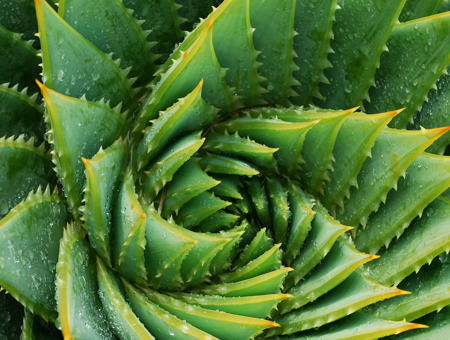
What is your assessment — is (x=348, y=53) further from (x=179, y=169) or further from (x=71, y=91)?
(x=71, y=91)

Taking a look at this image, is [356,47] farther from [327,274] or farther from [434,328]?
[434,328]

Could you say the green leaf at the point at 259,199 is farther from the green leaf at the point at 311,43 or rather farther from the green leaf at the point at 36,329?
the green leaf at the point at 36,329

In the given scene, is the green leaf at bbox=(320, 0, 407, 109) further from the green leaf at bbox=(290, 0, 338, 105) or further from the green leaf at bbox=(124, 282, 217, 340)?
the green leaf at bbox=(124, 282, 217, 340)

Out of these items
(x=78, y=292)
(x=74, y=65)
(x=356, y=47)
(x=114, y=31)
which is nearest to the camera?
(x=78, y=292)

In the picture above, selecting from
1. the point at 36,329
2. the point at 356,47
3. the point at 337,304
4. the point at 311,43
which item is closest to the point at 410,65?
the point at 356,47

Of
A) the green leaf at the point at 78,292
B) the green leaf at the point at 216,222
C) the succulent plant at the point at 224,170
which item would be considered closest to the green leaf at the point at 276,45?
the succulent plant at the point at 224,170

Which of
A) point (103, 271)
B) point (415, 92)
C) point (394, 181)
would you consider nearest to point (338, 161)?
point (394, 181)
